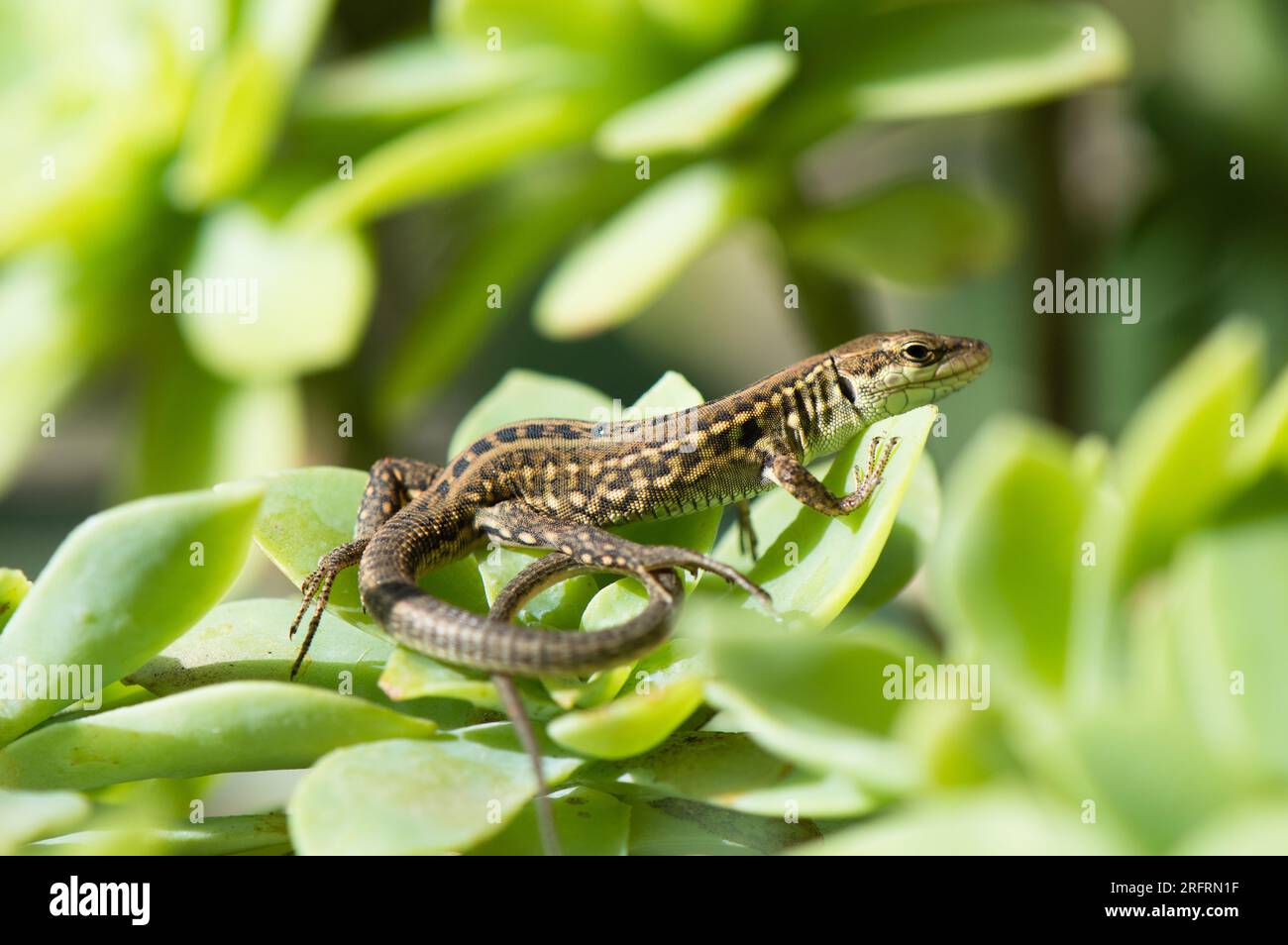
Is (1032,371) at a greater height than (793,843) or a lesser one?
greater

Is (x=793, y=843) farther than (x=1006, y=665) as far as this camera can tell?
Yes

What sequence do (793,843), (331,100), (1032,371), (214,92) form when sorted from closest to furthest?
1. (793,843)
2. (214,92)
3. (331,100)
4. (1032,371)

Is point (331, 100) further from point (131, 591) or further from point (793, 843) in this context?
point (793, 843)

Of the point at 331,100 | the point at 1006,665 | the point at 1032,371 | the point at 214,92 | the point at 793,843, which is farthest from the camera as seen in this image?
the point at 1032,371

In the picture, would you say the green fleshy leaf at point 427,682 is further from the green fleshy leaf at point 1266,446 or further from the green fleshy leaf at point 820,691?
the green fleshy leaf at point 1266,446

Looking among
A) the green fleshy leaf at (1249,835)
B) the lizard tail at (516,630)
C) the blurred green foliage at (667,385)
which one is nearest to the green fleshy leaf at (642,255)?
the blurred green foliage at (667,385)

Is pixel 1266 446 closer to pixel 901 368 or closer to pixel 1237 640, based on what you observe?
pixel 1237 640
